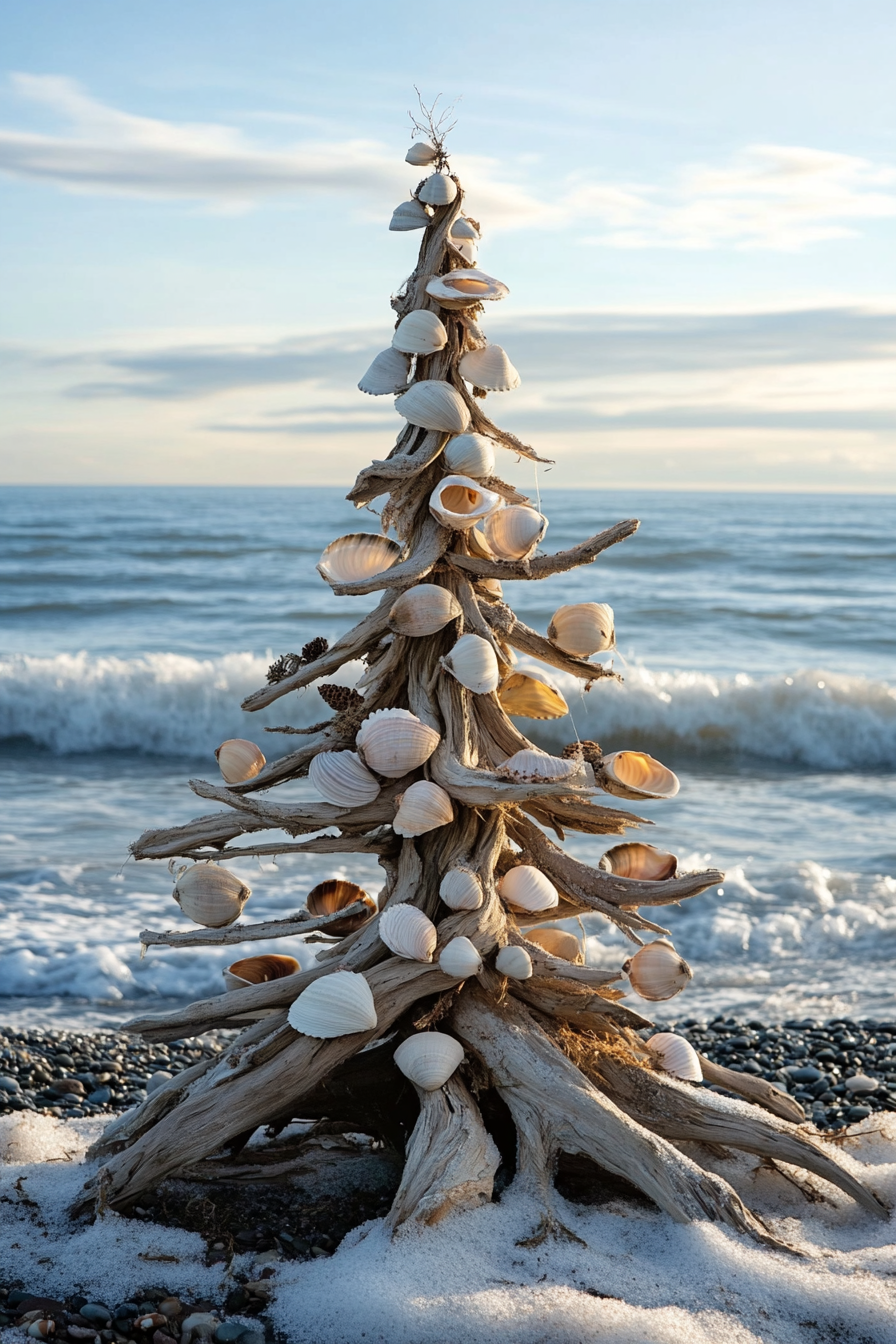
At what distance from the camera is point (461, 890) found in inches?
149

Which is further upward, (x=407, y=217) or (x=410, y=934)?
(x=407, y=217)

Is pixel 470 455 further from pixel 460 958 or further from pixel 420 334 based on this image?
pixel 460 958

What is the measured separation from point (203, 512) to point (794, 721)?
38.6m

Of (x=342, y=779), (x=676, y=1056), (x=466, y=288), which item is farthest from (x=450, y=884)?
(x=466, y=288)

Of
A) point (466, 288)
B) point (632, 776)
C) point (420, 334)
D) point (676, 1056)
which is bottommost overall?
point (676, 1056)

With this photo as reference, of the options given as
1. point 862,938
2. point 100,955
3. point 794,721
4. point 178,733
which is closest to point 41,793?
point 178,733

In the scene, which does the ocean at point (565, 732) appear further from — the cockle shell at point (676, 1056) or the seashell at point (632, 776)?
the cockle shell at point (676, 1056)

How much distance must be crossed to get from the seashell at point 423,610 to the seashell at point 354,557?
0.78ft

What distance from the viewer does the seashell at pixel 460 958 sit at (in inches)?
146

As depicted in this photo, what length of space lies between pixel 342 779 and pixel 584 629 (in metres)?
0.99

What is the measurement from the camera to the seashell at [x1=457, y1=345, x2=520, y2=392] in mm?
4047

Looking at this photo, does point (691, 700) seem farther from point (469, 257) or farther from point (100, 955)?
point (469, 257)

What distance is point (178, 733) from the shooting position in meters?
17.7

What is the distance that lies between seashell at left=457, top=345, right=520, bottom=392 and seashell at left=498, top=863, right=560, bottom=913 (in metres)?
1.70
